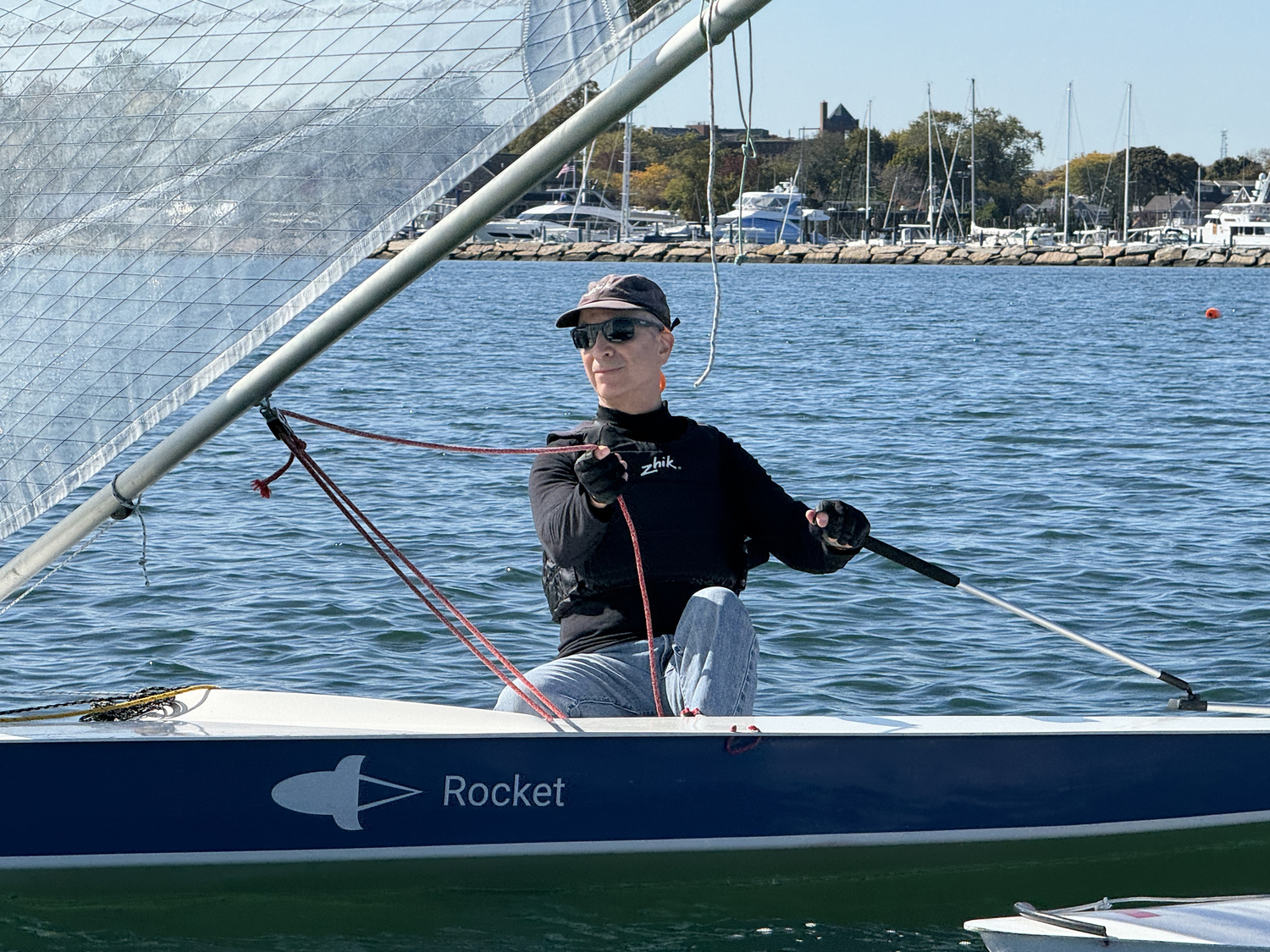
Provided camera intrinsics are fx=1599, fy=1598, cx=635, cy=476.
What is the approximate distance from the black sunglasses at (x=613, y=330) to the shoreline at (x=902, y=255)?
6883cm

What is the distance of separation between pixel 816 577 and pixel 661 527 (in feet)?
14.8

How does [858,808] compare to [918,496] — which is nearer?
[858,808]

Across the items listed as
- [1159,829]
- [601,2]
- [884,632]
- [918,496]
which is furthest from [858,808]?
[918,496]

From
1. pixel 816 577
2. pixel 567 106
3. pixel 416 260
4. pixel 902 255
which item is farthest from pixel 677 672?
pixel 902 255

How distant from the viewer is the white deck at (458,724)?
142 inches

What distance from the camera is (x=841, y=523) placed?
3.63m

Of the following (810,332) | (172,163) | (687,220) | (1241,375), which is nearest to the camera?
(172,163)

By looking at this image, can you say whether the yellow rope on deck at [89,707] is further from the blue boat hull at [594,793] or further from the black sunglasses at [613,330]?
the black sunglasses at [613,330]

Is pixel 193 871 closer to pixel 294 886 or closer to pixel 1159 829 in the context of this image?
pixel 294 886

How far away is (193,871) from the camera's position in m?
3.69

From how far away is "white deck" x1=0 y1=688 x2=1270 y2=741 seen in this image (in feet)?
11.8

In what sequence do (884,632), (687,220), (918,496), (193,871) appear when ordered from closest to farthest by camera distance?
(193,871)
(884,632)
(918,496)
(687,220)

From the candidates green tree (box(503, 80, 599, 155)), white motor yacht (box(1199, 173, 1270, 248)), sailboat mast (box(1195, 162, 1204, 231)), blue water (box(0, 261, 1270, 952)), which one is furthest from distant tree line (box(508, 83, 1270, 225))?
green tree (box(503, 80, 599, 155))

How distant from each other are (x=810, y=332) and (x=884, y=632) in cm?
2258
